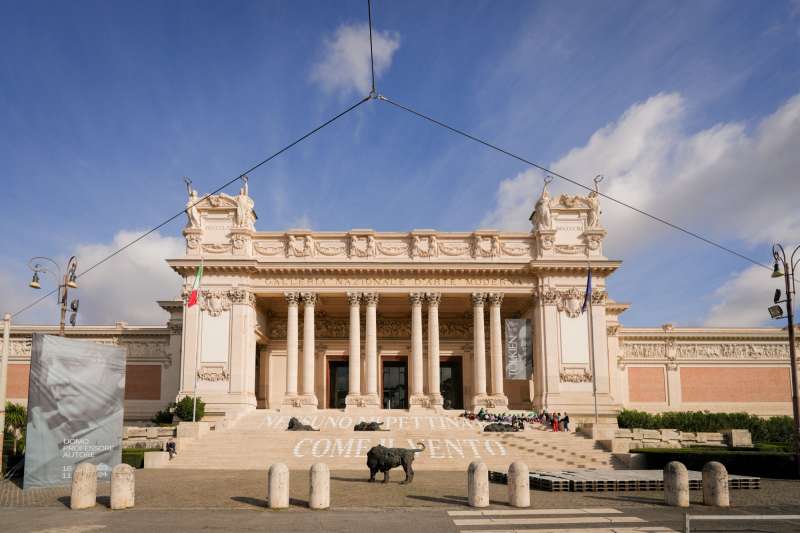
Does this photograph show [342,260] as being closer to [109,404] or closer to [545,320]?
[545,320]

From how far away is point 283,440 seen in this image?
117ft

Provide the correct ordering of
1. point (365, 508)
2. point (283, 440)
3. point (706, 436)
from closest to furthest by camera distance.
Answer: point (365, 508) < point (283, 440) < point (706, 436)

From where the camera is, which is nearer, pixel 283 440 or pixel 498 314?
pixel 283 440

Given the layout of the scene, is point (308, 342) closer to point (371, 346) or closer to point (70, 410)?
point (371, 346)

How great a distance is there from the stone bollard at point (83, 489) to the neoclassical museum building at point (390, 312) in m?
29.0

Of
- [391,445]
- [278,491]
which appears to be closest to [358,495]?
[278,491]

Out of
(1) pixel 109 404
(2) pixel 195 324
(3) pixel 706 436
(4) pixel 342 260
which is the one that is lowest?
(3) pixel 706 436

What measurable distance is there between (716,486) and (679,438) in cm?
2105

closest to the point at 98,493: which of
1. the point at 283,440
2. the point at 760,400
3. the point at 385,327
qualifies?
the point at 283,440

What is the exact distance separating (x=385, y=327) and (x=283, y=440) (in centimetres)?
2239

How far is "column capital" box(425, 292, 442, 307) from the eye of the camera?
5041 cm

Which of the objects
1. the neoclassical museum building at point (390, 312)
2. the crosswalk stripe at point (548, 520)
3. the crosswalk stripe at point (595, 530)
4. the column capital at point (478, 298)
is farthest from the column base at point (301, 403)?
the crosswalk stripe at point (595, 530)

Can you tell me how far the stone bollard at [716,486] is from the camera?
59.9 feet

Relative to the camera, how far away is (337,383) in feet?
186
